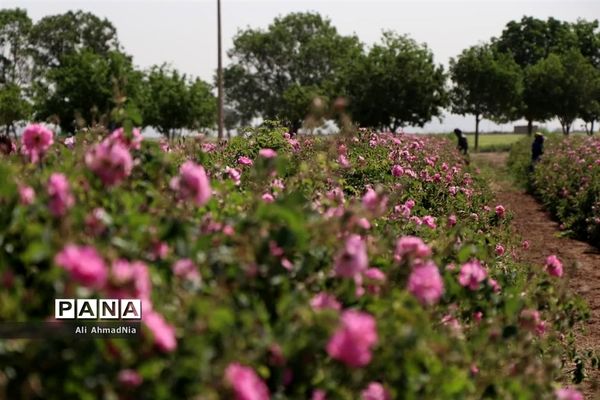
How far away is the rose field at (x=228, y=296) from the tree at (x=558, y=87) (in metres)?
54.0

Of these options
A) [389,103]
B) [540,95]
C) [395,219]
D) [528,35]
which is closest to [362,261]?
[395,219]

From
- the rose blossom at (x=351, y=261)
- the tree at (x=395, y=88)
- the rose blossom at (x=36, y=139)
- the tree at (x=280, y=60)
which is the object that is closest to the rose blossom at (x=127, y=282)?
the rose blossom at (x=351, y=261)

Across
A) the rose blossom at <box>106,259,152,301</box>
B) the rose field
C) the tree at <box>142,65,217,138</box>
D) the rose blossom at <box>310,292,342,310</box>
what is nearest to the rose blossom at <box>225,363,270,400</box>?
the rose field

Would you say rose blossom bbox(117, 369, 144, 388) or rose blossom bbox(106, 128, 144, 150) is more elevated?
rose blossom bbox(106, 128, 144, 150)

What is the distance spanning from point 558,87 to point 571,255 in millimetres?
45391

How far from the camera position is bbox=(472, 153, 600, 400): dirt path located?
6051mm

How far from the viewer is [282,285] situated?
8.37ft

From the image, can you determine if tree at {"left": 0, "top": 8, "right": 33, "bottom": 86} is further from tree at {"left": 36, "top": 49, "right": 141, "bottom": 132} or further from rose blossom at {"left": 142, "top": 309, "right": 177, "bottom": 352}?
rose blossom at {"left": 142, "top": 309, "right": 177, "bottom": 352}

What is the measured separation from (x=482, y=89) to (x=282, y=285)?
165ft

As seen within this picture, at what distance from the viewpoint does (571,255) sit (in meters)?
11.4

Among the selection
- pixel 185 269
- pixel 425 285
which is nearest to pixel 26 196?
pixel 185 269

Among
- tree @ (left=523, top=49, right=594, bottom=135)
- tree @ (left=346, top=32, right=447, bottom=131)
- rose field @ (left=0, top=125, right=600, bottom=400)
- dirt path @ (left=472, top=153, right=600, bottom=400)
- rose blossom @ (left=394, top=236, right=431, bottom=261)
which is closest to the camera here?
rose field @ (left=0, top=125, right=600, bottom=400)

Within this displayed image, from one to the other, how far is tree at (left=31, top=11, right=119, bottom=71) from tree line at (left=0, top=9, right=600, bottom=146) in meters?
0.09

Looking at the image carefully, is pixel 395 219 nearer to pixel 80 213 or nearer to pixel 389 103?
pixel 80 213
